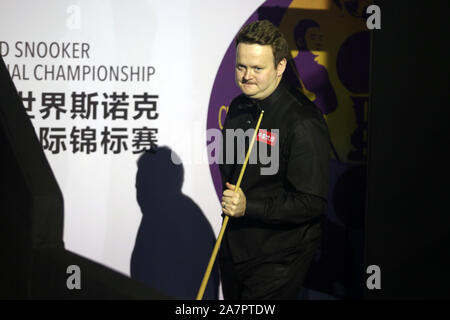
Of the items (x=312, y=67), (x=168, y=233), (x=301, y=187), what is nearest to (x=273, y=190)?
(x=301, y=187)

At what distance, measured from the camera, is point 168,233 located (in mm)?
4160

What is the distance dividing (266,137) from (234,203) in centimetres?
36

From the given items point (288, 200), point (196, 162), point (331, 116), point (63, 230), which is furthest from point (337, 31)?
point (63, 230)

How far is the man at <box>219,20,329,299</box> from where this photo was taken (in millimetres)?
2732

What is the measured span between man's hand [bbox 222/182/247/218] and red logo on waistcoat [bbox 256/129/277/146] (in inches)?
10.9

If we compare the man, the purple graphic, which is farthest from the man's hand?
the purple graphic

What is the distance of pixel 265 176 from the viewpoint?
287 cm

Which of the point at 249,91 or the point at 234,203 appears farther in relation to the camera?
the point at 249,91

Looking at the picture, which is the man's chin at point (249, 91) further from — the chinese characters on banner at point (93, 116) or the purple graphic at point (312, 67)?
the purple graphic at point (312, 67)

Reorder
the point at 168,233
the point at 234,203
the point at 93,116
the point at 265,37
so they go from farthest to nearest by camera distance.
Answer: the point at 168,233 < the point at 93,116 < the point at 265,37 < the point at 234,203

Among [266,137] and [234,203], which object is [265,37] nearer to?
[266,137]

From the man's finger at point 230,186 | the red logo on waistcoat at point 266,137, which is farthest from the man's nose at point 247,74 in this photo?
the man's finger at point 230,186

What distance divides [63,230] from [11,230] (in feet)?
1.09
